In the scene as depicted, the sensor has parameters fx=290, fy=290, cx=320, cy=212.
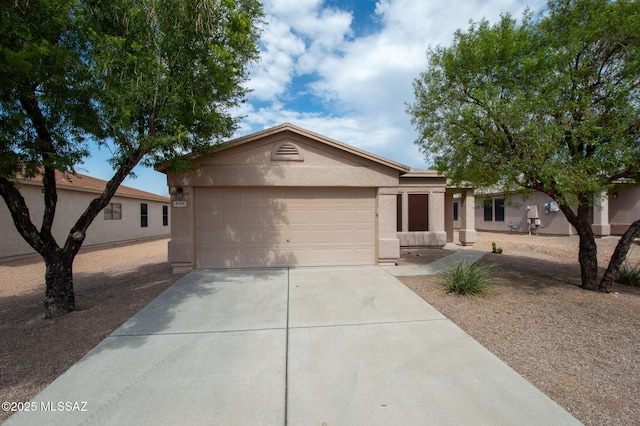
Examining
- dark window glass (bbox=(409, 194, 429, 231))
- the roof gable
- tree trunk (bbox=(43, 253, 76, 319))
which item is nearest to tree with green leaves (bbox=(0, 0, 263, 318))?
tree trunk (bbox=(43, 253, 76, 319))

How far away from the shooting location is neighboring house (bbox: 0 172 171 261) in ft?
36.6

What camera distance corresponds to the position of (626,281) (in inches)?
277

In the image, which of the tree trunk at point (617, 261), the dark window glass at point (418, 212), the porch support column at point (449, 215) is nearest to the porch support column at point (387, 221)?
the tree trunk at point (617, 261)

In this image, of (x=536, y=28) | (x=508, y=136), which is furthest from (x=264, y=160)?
(x=536, y=28)

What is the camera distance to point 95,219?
1527 centimetres

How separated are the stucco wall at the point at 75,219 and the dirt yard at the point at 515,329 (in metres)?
3.82

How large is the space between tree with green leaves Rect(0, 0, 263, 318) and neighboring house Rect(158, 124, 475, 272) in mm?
2321

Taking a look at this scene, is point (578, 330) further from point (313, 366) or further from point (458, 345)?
point (313, 366)

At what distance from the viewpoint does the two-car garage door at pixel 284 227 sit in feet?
27.1

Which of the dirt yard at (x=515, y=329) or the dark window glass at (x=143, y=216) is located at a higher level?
the dark window glass at (x=143, y=216)

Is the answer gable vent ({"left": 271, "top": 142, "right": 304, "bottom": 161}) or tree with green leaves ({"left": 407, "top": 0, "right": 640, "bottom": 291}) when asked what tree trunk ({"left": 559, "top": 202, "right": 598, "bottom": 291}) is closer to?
tree with green leaves ({"left": 407, "top": 0, "right": 640, "bottom": 291})

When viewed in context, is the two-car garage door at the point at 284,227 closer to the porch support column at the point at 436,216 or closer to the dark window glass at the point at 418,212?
the dark window glass at the point at 418,212

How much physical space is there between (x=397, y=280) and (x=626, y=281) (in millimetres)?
5533

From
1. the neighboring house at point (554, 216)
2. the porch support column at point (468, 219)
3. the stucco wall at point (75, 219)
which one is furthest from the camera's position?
the neighboring house at point (554, 216)
